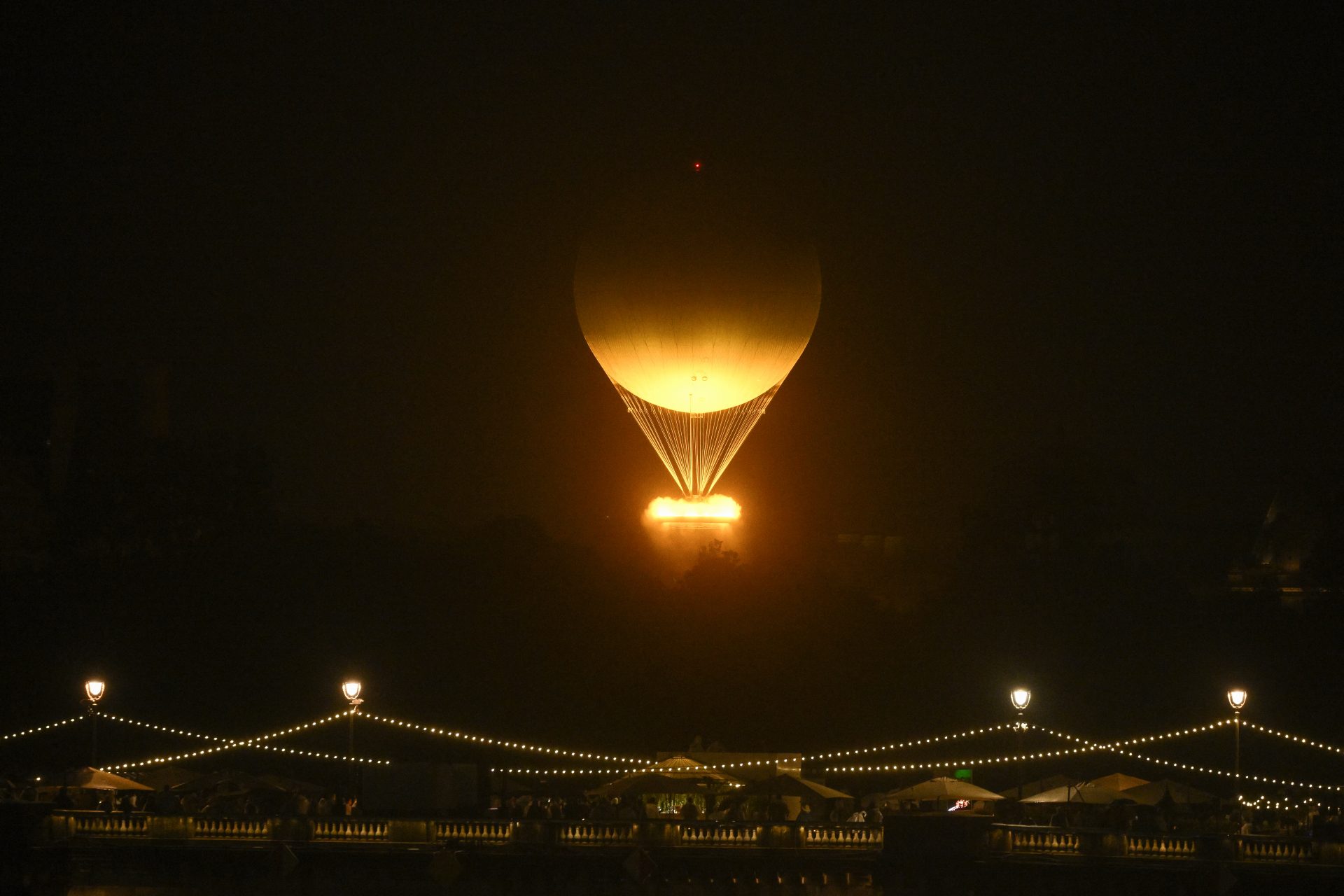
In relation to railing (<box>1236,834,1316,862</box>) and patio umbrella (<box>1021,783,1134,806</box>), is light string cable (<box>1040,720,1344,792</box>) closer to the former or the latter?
patio umbrella (<box>1021,783,1134,806</box>)

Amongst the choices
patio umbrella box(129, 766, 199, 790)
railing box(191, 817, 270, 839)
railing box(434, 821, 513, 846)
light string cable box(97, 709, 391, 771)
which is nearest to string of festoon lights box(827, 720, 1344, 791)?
railing box(434, 821, 513, 846)

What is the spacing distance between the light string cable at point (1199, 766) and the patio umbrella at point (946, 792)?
4426mm

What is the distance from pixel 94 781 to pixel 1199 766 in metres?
22.9

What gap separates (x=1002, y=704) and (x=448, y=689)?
45.9 ft

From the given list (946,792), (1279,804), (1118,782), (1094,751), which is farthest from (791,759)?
(1279,804)

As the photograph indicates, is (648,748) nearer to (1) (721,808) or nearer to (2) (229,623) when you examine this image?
(1) (721,808)

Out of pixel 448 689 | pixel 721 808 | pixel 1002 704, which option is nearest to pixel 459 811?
pixel 721 808

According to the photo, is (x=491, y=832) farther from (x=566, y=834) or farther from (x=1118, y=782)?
(x=1118, y=782)

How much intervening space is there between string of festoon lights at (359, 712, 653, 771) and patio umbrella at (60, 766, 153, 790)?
17.3ft

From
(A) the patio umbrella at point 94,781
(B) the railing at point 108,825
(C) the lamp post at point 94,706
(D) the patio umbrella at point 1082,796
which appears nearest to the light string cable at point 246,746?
(C) the lamp post at point 94,706

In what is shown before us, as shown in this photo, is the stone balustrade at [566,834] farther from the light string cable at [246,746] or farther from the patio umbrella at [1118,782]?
the patio umbrella at [1118,782]

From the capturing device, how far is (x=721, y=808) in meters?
42.9

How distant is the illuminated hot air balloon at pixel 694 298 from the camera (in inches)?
2299

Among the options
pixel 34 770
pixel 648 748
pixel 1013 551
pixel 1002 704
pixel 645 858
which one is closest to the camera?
pixel 645 858
